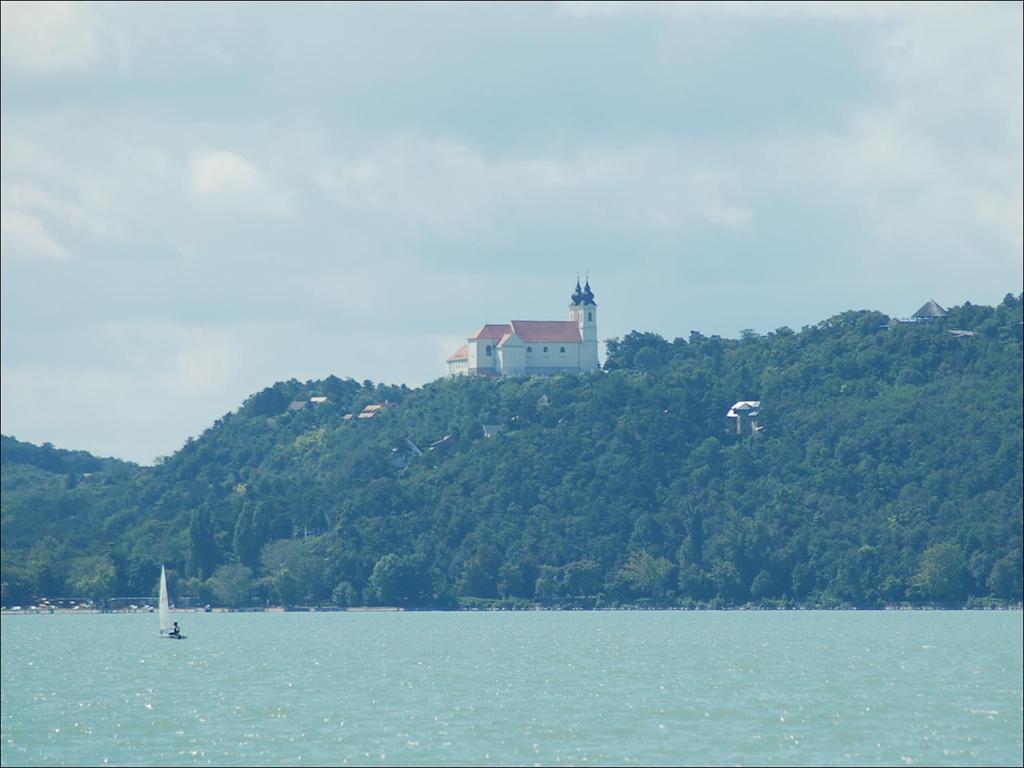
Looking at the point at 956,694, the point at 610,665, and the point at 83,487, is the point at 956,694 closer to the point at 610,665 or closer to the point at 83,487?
the point at 610,665

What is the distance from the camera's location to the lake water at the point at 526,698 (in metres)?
47.6

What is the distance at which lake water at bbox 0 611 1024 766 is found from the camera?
1875 inches

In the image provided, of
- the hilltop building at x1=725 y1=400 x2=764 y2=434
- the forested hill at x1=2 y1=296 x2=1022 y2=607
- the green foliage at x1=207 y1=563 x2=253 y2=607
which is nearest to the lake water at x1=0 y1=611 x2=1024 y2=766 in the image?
the forested hill at x1=2 y1=296 x2=1022 y2=607

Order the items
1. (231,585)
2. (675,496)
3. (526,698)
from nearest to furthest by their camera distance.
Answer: (526,698), (231,585), (675,496)

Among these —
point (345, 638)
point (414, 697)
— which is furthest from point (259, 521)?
point (414, 697)

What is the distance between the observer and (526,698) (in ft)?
208

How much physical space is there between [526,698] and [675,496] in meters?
103

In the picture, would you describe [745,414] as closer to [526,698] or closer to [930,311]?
[930,311]

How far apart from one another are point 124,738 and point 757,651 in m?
46.1

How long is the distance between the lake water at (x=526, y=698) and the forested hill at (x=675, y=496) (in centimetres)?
2882

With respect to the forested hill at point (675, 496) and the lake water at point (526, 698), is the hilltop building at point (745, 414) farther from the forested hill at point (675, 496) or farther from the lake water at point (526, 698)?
the lake water at point (526, 698)

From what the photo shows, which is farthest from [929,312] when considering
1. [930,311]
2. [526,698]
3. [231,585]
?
[526,698]

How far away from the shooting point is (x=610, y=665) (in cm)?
8150

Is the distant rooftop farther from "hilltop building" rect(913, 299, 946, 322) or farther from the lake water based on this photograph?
the lake water
